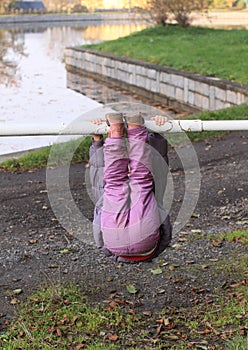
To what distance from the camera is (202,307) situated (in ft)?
14.9

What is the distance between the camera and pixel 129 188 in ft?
11.9

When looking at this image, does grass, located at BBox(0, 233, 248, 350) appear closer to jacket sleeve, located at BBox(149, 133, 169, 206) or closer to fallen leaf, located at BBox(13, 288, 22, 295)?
fallen leaf, located at BBox(13, 288, 22, 295)

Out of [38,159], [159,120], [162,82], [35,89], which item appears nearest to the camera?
→ [159,120]

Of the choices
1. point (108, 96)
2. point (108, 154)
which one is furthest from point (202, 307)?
point (108, 96)

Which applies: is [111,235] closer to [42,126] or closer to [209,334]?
[42,126]

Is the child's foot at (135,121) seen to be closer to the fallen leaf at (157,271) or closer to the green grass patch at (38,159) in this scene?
the fallen leaf at (157,271)

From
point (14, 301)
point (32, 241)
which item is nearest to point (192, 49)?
point (32, 241)

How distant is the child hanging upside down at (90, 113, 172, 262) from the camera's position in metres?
3.53

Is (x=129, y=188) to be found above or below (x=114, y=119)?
below

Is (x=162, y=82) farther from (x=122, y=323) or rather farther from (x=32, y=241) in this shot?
(x=122, y=323)

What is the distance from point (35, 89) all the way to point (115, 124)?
56.4 ft

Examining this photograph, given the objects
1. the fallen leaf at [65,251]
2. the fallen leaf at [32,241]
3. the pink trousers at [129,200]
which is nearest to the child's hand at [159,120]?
the pink trousers at [129,200]

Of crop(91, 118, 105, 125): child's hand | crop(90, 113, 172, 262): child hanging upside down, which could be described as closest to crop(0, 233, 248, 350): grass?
crop(90, 113, 172, 262): child hanging upside down

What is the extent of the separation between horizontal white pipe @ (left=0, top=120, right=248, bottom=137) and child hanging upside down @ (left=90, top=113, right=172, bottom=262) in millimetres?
43
